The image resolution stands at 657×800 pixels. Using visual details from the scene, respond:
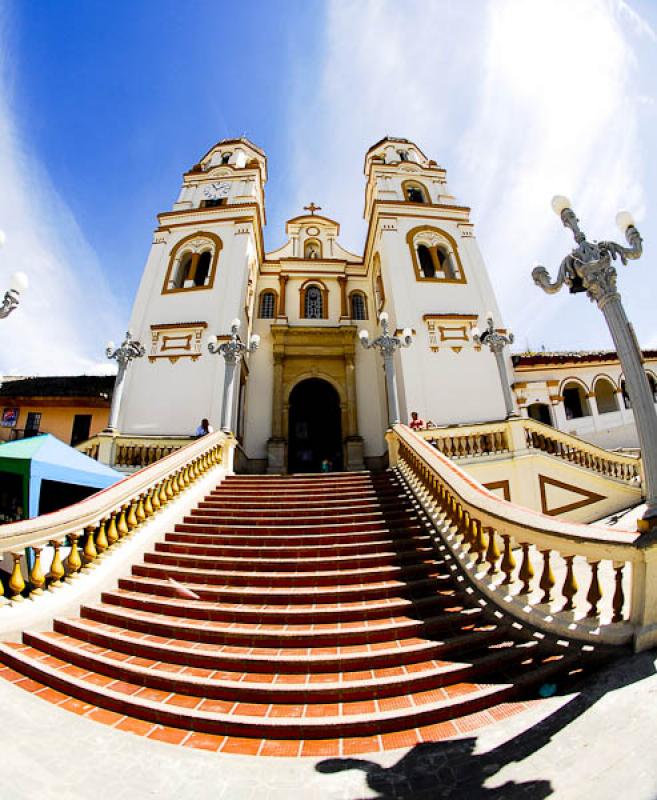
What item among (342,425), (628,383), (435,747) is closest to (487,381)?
(342,425)

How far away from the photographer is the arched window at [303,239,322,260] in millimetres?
20047

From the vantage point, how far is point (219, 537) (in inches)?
240

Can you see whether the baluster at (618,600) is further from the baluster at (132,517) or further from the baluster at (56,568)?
the baluster at (132,517)

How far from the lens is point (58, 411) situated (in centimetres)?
1662

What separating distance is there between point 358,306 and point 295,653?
54.7 feet

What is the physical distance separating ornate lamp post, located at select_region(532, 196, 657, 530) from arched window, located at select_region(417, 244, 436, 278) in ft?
41.8

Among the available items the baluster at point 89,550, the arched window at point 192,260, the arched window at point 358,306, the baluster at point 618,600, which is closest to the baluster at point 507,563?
the baluster at point 618,600

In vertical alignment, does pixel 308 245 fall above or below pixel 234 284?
above

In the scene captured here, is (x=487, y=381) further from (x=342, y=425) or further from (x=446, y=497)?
(x=446, y=497)

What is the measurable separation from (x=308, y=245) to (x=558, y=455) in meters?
16.2

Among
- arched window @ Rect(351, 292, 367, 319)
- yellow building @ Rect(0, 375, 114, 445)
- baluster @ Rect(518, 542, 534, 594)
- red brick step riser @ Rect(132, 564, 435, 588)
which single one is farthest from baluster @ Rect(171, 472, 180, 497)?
arched window @ Rect(351, 292, 367, 319)

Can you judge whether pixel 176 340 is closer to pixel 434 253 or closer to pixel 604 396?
pixel 434 253

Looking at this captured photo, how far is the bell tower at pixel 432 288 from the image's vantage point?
43.9 ft

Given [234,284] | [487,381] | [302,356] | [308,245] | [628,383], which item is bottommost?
[628,383]
